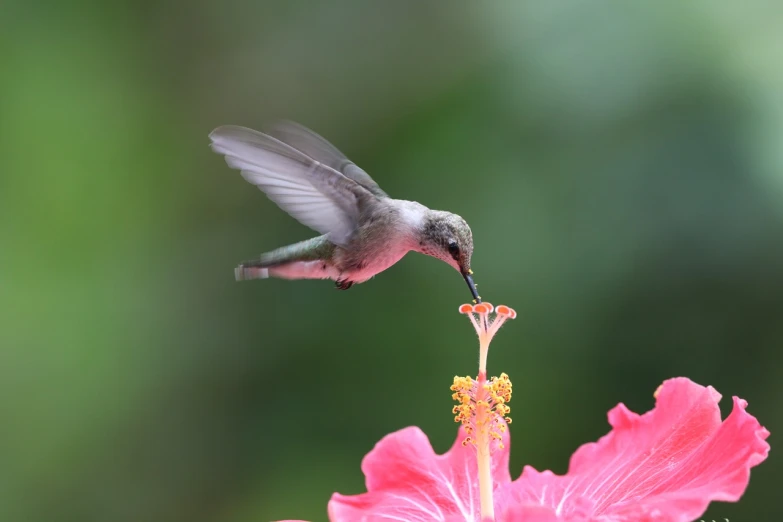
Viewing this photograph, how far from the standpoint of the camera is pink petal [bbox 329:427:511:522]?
50.7 inches

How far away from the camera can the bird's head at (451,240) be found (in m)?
1.20

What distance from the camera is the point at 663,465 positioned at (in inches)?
47.8

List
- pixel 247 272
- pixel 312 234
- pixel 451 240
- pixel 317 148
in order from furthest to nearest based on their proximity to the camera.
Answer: pixel 312 234
pixel 317 148
pixel 247 272
pixel 451 240

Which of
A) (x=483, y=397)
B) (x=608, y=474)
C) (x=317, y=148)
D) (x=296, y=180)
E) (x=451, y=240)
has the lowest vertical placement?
(x=608, y=474)

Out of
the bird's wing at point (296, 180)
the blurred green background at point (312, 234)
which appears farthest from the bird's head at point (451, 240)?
the blurred green background at point (312, 234)

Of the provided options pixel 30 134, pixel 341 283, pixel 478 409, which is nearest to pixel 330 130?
pixel 30 134

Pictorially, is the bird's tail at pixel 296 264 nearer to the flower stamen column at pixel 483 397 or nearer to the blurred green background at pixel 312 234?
the flower stamen column at pixel 483 397

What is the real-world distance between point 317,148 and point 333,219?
0.20 meters

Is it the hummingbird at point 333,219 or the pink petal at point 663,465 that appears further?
the hummingbird at point 333,219

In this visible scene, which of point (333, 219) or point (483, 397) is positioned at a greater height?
point (333, 219)

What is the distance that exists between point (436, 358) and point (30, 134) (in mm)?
1614

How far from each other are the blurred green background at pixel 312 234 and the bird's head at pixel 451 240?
4.12ft

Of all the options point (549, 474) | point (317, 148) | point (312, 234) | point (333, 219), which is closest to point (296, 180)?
point (333, 219)

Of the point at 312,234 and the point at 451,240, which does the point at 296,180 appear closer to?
the point at 451,240
